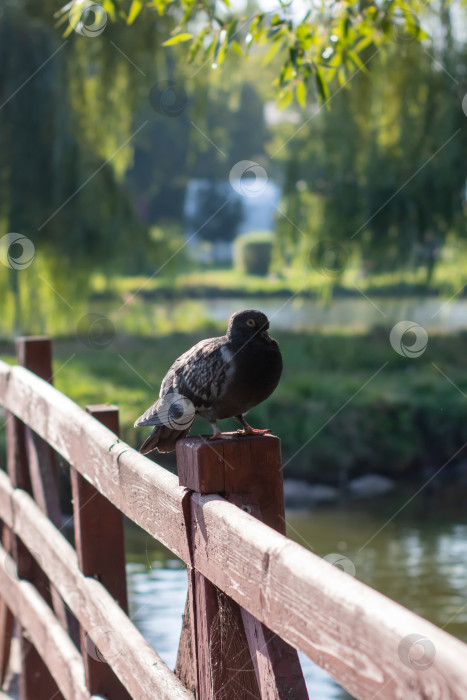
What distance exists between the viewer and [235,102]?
1252 centimetres

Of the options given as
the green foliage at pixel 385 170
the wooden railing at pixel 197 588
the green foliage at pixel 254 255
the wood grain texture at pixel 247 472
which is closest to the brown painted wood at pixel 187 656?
the wooden railing at pixel 197 588

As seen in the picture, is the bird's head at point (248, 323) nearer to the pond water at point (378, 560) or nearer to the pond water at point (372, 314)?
the pond water at point (378, 560)

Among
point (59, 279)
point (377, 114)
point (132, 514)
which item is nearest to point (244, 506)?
point (132, 514)

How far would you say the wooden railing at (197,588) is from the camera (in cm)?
103

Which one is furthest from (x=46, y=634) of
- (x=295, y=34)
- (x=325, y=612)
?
(x=295, y=34)

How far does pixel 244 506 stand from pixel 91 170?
967 cm

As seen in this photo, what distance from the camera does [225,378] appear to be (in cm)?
197

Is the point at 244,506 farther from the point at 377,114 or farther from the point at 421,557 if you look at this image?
the point at 377,114

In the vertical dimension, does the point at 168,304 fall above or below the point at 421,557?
above

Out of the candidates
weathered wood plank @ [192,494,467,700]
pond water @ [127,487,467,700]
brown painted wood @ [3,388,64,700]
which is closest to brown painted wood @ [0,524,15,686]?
brown painted wood @ [3,388,64,700]

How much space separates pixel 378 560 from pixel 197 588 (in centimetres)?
649

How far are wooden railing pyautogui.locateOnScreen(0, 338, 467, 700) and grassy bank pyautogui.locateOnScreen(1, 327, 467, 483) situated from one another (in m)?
5.18

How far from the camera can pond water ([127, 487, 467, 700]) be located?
633 centimetres

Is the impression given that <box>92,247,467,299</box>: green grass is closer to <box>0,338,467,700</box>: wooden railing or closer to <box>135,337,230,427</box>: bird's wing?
<box>0,338,467,700</box>: wooden railing
